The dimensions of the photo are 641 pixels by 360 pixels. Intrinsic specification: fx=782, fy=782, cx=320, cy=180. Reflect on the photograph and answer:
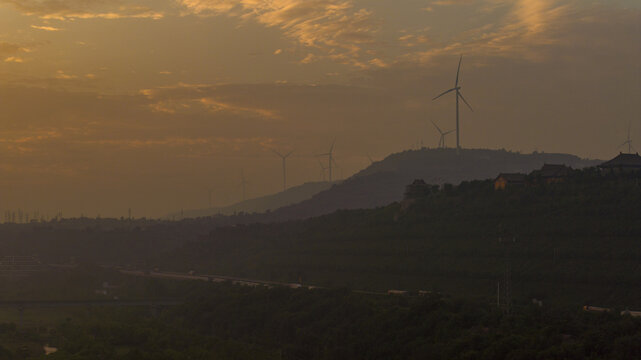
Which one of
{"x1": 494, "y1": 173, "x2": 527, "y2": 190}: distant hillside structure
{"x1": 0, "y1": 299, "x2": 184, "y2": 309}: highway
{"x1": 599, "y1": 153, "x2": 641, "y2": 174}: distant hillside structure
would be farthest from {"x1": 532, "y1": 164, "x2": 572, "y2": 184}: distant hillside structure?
{"x1": 0, "y1": 299, "x2": 184, "y2": 309}: highway

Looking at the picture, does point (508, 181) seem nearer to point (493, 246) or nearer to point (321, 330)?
point (493, 246)

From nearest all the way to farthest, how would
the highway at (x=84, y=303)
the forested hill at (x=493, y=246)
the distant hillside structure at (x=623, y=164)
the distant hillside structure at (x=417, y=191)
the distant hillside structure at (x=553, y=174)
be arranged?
1. the forested hill at (x=493, y=246)
2. the highway at (x=84, y=303)
3. the distant hillside structure at (x=623, y=164)
4. the distant hillside structure at (x=553, y=174)
5. the distant hillside structure at (x=417, y=191)

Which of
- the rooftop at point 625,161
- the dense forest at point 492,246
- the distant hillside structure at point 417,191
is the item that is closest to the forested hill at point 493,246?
the dense forest at point 492,246

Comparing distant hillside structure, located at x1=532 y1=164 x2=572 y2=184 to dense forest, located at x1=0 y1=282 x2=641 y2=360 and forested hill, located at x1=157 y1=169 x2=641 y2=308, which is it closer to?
forested hill, located at x1=157 y1=169 x2=641 y2=308

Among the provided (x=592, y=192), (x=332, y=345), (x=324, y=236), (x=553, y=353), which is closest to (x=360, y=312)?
(x=332, y=345)

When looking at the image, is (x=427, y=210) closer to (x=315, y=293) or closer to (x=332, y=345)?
(x=315, y=293)

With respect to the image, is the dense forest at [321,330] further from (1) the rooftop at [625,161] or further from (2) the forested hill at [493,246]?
(1) the rooftop at [625,161]
